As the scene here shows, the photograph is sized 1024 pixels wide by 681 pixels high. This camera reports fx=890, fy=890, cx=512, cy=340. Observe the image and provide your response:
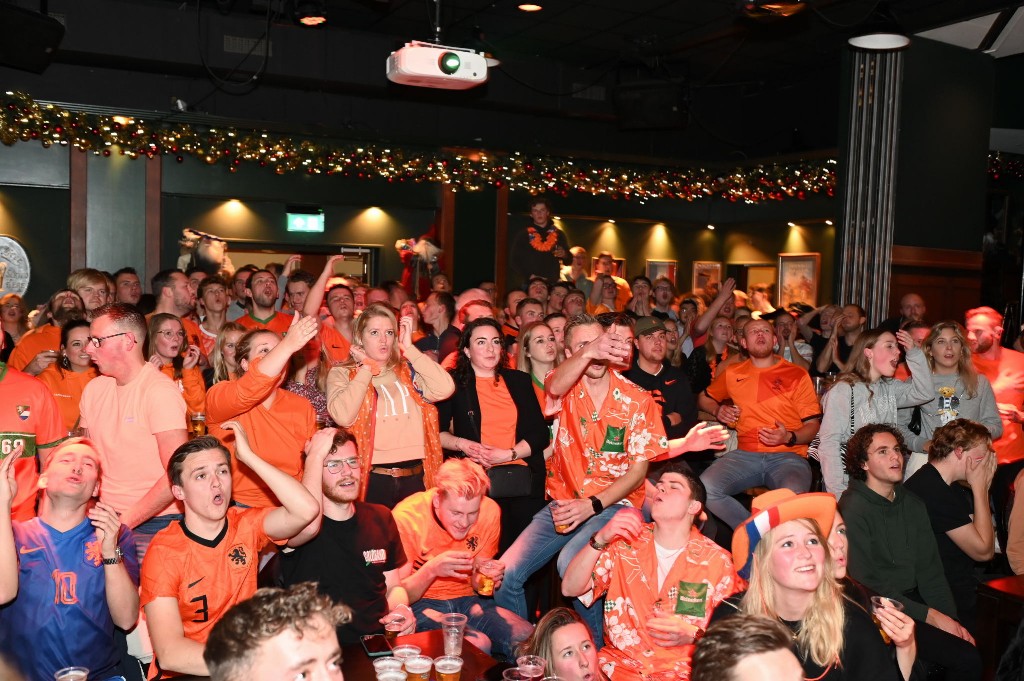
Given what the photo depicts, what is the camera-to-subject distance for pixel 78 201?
10.5 m

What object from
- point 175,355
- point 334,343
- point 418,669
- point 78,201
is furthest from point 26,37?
point 418,669

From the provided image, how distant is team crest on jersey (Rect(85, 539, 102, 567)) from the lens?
3.12 meters

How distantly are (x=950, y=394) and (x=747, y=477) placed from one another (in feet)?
4.50

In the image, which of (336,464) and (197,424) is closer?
(336,464)

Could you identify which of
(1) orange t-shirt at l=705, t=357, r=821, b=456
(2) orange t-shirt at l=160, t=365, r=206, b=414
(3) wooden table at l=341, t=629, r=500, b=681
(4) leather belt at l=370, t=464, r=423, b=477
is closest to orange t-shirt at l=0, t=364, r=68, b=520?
(2) orange t-shirt at l=160, t=365, r=206, b=414

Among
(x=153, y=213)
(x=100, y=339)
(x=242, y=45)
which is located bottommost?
(x=100, y=339)

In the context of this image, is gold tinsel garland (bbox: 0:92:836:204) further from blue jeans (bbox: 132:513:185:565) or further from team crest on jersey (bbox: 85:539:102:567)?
team crest on jersey (bbox: 85:539:102:567)

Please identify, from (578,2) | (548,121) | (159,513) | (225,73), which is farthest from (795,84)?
(159,513)

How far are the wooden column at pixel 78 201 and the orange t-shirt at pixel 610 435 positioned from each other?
8362mm

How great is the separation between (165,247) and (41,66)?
402 cm

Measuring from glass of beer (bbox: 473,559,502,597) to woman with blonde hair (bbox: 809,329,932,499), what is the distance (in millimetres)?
2442

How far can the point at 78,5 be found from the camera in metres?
9.88

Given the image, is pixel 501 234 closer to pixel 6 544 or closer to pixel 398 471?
pixel 398 471

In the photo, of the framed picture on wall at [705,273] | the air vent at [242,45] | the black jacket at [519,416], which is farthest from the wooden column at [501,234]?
the black jacket at [519,416]
